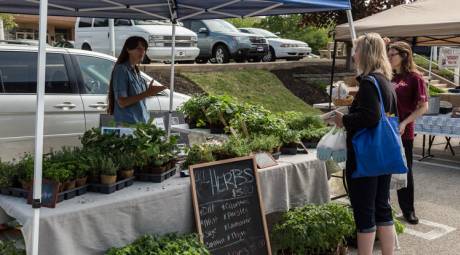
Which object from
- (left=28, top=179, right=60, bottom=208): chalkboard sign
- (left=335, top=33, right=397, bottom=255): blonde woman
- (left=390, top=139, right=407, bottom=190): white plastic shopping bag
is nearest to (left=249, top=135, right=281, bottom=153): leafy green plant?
(left=335, top=33, right=397, bottom=255): blonde woman

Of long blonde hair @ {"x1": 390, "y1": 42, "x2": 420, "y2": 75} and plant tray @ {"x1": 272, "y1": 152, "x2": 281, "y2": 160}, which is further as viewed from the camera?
long blonde hair @ {"x1": 390, "y1": 42, "x2": 420, "y2": 75}

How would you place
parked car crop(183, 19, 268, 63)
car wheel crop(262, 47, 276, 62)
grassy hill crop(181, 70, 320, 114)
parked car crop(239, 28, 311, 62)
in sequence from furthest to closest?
parked car crop(239, 28, 311, 62) < car wheel crop(262, 47, 276, 62) < parked car crop(183, 19, 268, 63) < grassy hill crop(181, 70, 320, 114)

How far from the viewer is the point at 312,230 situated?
12.6 ft

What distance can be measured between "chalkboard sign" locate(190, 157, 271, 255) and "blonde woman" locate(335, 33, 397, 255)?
0.70 meters

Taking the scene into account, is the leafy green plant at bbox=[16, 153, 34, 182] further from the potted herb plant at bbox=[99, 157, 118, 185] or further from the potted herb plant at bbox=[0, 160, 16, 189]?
the potted herb plant at bbox=[99, 157, 118, 185]

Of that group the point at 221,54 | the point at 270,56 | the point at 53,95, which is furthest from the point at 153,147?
the point at 270,56

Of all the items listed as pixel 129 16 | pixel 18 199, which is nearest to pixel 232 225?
pixel 18 199

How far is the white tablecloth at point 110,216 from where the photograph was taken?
260 cm

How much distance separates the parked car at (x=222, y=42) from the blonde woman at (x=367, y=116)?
12.2m

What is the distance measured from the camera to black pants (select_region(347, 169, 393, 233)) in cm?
344

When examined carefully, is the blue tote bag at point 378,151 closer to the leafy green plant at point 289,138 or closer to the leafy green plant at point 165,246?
the leafy green plant at point 289,138

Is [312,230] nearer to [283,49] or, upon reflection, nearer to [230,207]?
[230,207]

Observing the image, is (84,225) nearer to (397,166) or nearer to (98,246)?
(98,246)

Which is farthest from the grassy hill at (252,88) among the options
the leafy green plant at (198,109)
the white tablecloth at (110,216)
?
the white tablecloth at (110,216)
